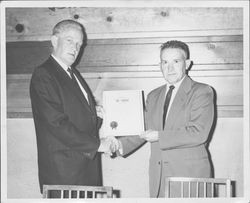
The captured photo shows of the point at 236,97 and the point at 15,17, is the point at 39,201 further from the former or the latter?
the point at 236,97

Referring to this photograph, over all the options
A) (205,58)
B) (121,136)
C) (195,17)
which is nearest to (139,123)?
(121,136)

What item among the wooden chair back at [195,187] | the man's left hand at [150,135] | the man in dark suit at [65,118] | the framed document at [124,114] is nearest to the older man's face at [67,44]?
the man in dark suit at [65,118]

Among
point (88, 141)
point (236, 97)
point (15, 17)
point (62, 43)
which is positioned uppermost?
point (15, 17)

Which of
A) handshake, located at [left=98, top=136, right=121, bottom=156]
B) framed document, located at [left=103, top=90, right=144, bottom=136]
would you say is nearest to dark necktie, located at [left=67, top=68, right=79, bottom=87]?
framed document, located at [left=103, top=90, right=144, bottom=136]

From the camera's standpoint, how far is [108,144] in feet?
8.53

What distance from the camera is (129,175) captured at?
106 inches

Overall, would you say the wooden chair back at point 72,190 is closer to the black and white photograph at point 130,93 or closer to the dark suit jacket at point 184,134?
the black and white photograph at point 130,93

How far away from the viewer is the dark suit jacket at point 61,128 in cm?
250

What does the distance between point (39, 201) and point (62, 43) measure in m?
1.11

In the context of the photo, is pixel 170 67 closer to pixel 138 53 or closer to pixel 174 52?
pixel 174 52

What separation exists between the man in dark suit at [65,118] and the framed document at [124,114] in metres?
0.11

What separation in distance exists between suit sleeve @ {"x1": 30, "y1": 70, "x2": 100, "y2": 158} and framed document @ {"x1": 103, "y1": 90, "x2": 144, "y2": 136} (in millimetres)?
158

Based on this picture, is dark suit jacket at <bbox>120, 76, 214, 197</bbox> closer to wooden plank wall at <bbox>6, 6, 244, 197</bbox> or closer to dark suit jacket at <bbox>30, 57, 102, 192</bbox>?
wooden plank wall at <bbox>6, 6, 244, 197</bbox>

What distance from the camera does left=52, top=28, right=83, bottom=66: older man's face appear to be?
2566 millimetres
